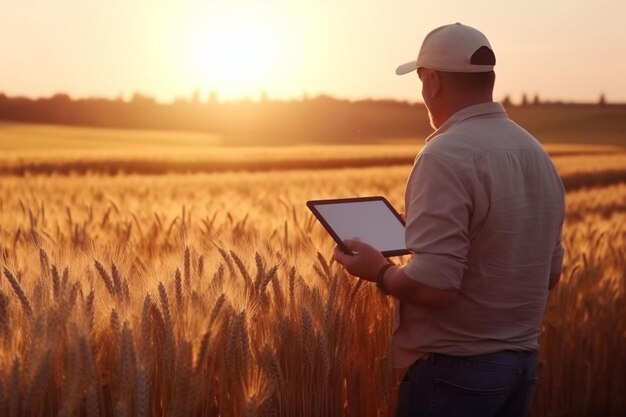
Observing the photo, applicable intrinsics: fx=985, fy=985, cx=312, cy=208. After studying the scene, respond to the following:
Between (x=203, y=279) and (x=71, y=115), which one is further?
(x=71, y=115)

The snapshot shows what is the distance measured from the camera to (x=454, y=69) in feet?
7.93

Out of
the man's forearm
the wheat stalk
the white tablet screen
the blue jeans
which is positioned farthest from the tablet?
the wheat stalk

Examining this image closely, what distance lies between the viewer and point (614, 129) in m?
46.0

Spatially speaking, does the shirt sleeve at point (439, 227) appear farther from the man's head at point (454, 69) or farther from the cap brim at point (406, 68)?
the cap brim at point (406, 68)

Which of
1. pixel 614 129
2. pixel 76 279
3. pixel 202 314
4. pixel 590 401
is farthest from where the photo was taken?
pixel 614 129

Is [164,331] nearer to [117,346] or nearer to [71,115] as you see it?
[117,346]

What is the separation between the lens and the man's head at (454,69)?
95.0 inches

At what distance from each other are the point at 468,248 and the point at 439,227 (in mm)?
133

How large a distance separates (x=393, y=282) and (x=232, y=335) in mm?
502

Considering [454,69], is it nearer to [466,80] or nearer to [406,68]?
[466,80]

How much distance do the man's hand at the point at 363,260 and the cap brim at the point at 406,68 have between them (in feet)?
1.54

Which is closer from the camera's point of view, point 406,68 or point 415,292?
point 415,292

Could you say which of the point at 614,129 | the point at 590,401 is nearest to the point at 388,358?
the point at 590,401

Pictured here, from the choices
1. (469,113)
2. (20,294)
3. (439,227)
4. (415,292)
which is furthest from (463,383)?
(20,294)
